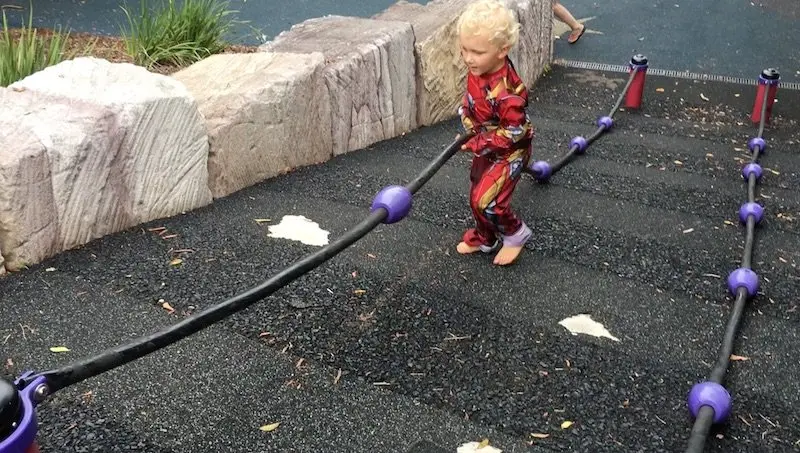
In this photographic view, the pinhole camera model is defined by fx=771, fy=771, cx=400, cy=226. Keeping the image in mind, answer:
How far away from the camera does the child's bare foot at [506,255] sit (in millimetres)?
2812

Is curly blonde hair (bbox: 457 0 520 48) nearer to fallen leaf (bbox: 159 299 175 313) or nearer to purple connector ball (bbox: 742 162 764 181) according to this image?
fallen leaf (bbox: 159 299 175 313)

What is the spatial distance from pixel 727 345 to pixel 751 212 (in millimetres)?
1119

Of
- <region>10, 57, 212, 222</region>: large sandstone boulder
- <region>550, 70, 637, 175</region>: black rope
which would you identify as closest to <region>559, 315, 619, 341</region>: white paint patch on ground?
<region>550, 70, 637, 175</region>: black rope

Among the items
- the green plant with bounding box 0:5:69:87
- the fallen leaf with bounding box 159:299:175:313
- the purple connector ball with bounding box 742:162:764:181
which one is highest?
the green plant with bounding box 0:5:69:87

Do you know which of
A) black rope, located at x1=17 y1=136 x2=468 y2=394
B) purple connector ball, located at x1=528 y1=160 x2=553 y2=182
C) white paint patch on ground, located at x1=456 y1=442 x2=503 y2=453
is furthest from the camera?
purple connector ball, located at x1=528 y1=160 x2=553 y2=182

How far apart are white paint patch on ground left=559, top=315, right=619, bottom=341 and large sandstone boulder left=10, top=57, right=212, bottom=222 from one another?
156 centimetres

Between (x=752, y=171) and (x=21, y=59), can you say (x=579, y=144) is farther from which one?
(x=21, y=59)

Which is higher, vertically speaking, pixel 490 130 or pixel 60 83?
pixel 60 83

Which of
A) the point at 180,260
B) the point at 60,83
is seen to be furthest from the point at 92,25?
the point at 180,260

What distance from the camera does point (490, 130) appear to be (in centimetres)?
274

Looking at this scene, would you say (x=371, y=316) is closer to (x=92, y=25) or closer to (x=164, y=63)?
(x=164, y=63)

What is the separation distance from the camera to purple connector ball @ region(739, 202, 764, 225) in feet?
10.2

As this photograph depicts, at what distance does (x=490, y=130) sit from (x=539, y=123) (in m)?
2.07

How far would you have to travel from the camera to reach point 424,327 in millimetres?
2373
